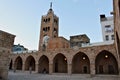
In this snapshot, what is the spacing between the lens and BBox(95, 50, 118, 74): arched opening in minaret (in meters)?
20.5

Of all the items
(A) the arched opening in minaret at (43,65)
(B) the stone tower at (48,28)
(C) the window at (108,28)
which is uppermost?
(B) the stone tower at (48,28)

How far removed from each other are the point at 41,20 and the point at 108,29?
19510 mm

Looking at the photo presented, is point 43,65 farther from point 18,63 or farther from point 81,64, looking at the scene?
point 81,64

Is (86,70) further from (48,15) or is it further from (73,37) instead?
(48,15)

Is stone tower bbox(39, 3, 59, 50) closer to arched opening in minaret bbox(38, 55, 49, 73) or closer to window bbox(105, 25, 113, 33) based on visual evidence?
arched opening in minaret bbox(38, 55, 49, 73)

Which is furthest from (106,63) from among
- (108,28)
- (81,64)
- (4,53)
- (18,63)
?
(18,63)

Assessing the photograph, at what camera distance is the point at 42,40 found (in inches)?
1382

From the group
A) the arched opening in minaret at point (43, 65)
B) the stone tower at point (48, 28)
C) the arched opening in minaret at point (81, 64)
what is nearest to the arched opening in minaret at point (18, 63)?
the arched opening in minaret at point (43, 65)

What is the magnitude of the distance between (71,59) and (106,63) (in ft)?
19.1

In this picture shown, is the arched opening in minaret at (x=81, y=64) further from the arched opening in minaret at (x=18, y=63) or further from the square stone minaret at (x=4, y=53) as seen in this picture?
the square stone minaret at (x=4, y=53)

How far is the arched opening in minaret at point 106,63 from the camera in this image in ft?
67.2

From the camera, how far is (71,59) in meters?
20.5

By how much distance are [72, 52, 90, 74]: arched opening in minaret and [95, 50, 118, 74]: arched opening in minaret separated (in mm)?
1985

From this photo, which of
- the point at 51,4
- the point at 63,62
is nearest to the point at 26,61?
the point at 63,62
